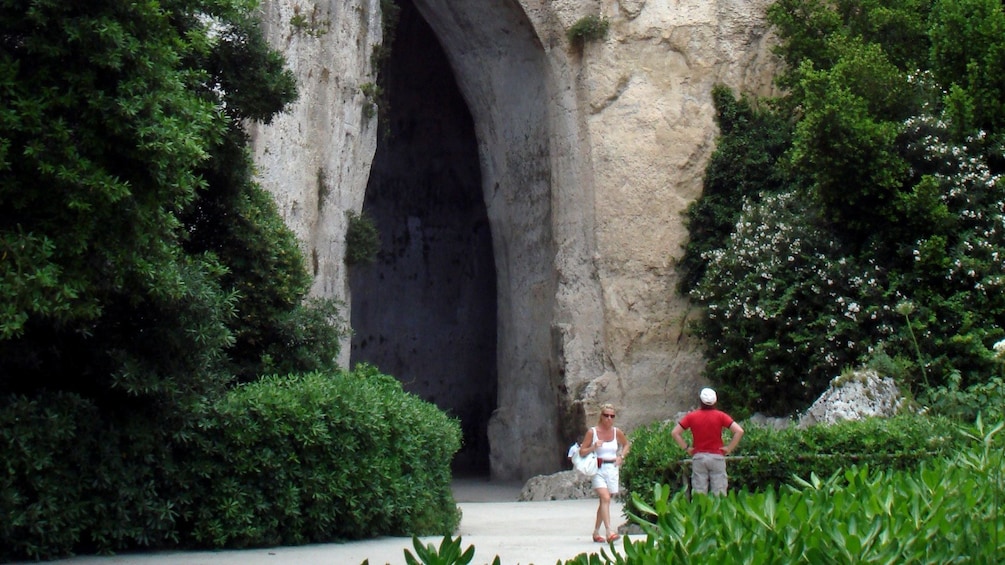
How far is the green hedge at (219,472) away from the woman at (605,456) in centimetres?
170

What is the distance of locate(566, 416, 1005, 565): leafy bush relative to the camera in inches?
137

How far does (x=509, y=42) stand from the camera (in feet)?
67.4

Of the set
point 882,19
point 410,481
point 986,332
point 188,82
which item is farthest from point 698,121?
point 188,82

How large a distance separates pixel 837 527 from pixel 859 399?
10.5 metres

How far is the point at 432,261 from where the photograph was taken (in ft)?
89.1

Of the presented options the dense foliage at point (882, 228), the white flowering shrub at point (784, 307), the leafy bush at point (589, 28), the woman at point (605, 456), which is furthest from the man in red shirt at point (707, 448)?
the leafy bush at point (589, 28)

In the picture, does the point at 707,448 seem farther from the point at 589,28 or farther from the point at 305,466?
the point at 589,28

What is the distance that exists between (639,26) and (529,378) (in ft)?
21.8

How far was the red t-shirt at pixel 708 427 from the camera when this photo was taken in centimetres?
930

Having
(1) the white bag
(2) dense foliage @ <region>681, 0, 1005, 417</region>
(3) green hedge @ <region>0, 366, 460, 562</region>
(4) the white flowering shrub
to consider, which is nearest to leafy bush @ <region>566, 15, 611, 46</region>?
(2) dense foliage @ <region>681, 0, 1005, 417</region>

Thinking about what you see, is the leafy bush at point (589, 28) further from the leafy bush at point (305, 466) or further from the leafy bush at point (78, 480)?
the leafy bush at point (78, 480)

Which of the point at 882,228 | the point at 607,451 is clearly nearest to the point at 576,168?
the point at 882,228

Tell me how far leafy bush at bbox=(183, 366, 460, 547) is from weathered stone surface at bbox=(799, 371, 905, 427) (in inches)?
219

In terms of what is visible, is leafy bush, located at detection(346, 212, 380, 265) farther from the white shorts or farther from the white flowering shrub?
the white shorts
